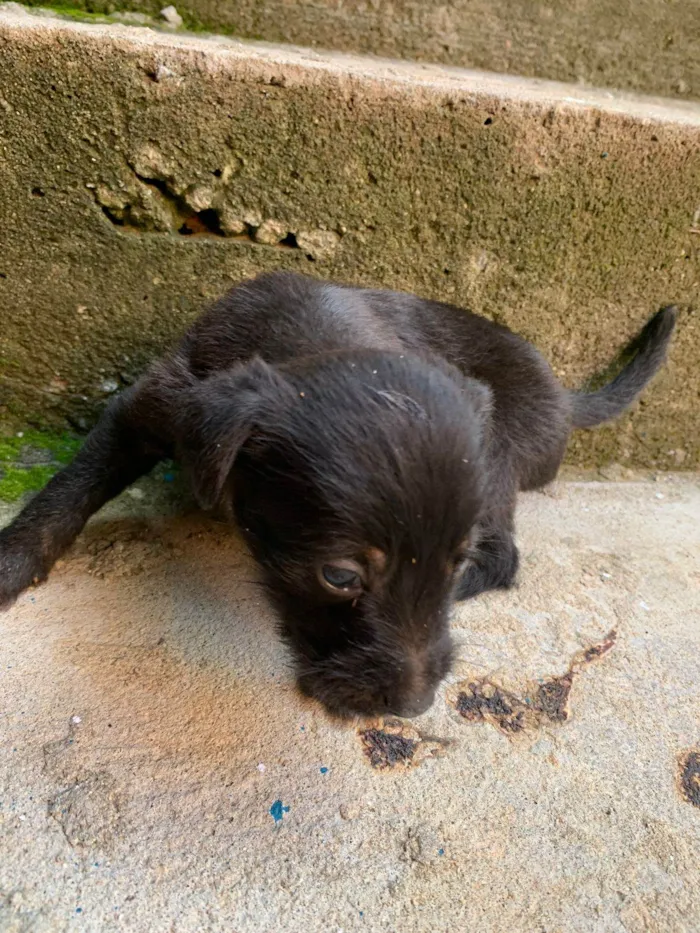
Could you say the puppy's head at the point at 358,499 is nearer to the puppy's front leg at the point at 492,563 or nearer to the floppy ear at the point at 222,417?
the floppy ear at the point at 222,417

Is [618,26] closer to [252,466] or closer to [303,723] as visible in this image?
[252,466]

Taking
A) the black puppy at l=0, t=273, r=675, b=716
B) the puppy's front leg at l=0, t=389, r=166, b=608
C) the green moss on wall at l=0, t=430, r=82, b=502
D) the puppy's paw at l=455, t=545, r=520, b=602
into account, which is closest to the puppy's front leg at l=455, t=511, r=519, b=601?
the puppy's paw at l=455, t=545, r=520, b=602

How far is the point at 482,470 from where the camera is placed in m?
1.98

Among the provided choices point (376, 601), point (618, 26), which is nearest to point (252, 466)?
point (376, 601)

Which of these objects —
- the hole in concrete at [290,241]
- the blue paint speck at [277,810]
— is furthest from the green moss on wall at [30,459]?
the blue paint speck at [277,810]

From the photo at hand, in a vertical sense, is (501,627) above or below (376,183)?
below

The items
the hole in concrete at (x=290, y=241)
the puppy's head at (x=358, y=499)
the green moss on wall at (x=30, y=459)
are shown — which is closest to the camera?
the puppy's head at (x=358, y=499)

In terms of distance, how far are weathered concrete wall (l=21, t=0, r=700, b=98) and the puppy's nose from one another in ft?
9.86

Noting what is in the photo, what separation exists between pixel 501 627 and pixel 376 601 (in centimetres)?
91

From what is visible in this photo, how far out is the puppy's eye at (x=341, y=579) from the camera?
73.2 inches

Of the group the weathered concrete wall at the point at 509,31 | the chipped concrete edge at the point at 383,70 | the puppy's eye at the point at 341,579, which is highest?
the weathered concrete wall at the point at 509,31

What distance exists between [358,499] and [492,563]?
1178mm

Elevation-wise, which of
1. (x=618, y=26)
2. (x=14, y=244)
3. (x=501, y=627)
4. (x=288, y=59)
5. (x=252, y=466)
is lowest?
(x=501, y=627)

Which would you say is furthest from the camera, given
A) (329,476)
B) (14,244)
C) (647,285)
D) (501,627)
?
(647,285)
